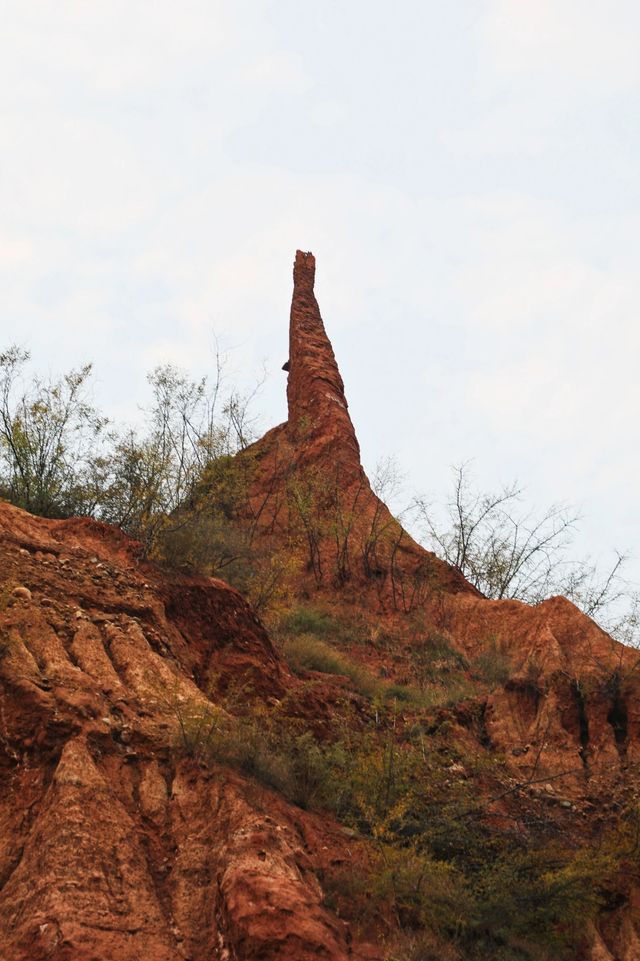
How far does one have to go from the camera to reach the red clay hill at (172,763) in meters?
5.64

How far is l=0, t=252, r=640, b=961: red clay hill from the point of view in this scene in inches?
222

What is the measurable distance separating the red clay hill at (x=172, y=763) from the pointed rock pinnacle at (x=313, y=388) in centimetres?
1016

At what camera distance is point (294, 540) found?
22484mm

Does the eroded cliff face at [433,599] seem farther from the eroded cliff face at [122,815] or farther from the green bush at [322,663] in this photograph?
the eroded cliff face at [122,815]

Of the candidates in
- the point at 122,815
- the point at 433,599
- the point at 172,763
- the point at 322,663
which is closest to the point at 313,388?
the point at 433,599

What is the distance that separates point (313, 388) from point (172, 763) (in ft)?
69.2

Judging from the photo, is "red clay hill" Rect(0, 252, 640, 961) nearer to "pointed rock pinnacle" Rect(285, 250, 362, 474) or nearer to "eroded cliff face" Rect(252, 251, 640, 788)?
"eroded cliff face" Rect(252, 251, 640, 788)

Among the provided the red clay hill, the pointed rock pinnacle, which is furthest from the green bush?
the pointed rock pinnacle

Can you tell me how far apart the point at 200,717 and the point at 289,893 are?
222 centimetres

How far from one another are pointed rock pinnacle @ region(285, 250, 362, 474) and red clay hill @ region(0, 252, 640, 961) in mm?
10160

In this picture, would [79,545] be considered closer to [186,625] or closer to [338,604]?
[186,625]

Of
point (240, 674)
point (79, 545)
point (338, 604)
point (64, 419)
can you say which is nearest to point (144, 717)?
point (240, 674)

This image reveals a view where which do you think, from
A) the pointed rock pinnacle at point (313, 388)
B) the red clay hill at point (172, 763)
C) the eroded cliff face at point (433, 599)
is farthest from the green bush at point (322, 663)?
the pointed rock pinnacle at point (313, 388)

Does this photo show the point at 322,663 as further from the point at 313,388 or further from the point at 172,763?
the point at 313,388
